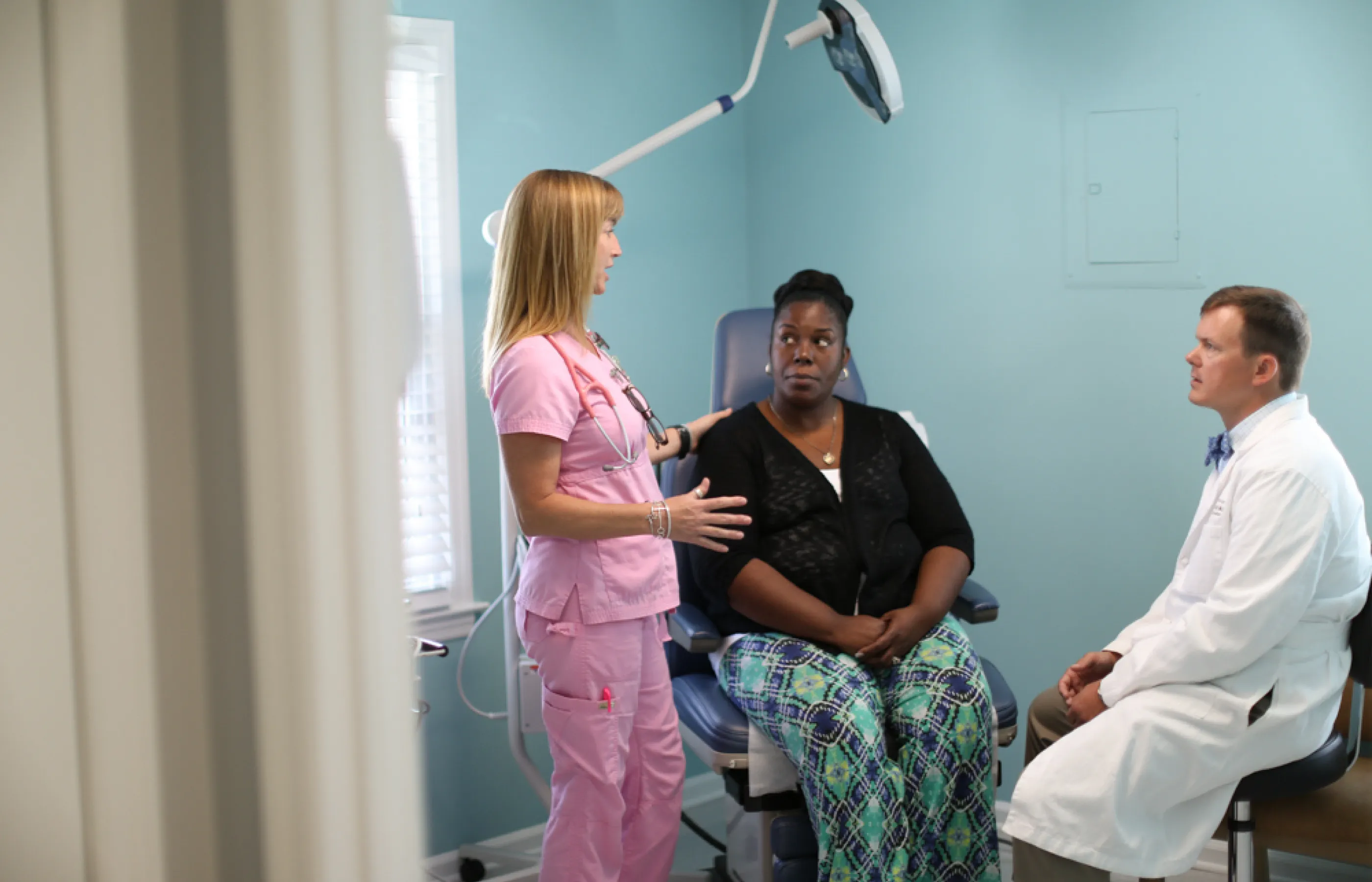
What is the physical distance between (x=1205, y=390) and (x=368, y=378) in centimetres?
193

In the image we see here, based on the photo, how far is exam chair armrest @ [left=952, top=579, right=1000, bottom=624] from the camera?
7.30 ft

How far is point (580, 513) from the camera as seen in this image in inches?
69.2

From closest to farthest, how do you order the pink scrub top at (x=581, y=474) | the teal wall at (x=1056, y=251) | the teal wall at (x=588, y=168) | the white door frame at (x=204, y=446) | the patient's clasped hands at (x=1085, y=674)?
1. the white door frame at (x=204, y=446)
2. the pink scrub top at (x=581, y=474)
3. the patient's clasped hands at (x=1085, y=674)
4. the teal wall at (x=1056, y=251)
5. the teal wall at (x=588, y=168)

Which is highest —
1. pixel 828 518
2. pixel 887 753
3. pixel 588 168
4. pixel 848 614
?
pixel 588 168

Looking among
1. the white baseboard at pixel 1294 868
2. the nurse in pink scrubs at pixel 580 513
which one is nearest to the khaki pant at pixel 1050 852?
the white baseboard at pixel 1294 868

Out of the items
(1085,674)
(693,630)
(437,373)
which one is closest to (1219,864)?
(1085,674)

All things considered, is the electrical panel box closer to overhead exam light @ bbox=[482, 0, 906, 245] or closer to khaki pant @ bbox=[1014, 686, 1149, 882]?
overhead exam light @ bbox=[482, 0, 906, 245]

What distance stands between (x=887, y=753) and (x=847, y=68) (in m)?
1.48

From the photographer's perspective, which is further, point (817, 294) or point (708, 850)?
point (708, 850)

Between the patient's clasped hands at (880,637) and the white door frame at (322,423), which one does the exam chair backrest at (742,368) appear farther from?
the white door frame at (322,423)

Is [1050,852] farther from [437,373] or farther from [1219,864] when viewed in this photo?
[437,373]

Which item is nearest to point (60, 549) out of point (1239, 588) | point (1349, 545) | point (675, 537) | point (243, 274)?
point (243, 274)

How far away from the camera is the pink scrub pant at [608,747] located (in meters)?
1.84

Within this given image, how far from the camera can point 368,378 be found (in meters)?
0.40
